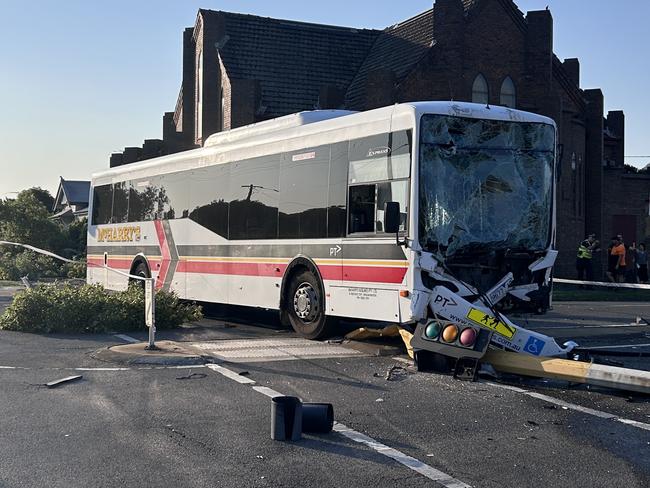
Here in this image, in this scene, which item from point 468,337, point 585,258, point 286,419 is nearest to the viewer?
point 286,419

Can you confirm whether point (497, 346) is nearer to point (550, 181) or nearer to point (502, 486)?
point (550, 181)

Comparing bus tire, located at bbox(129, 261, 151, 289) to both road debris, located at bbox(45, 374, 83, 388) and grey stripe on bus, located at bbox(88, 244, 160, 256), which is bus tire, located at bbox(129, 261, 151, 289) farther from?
road debris, located at bbox(45, 374, 83, 388)

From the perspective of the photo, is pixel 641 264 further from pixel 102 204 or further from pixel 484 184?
pixel 484 184

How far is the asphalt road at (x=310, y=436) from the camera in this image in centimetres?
594

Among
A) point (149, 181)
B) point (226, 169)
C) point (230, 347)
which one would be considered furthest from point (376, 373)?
point (149, 181)

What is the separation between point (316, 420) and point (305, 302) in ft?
20.5

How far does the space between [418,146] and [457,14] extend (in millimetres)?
21397

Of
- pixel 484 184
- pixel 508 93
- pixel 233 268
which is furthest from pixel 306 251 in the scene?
pixel 508 93

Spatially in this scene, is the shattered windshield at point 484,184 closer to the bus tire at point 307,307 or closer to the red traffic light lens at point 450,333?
the red traffic light lens at point 450,333

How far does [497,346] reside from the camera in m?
9.93

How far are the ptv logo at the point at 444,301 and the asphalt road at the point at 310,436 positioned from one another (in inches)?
37.5

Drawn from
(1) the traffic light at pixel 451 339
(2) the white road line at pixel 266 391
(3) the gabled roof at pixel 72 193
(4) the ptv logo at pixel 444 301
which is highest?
(3) the gabled roof at pixel 72 193

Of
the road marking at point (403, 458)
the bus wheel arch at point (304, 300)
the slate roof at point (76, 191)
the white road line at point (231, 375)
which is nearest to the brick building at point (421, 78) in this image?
the bus wheel arch at point (304, 300)

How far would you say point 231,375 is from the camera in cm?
985
